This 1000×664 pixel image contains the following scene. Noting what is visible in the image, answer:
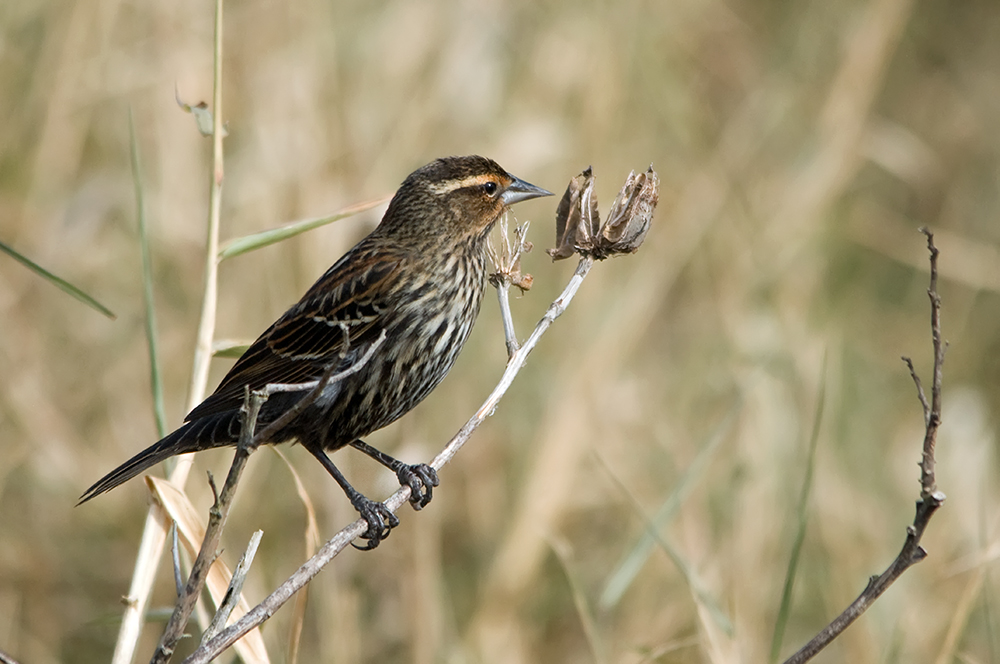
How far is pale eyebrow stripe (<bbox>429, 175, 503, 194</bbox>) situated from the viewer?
3.31 metres

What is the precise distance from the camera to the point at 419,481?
291 centimetres

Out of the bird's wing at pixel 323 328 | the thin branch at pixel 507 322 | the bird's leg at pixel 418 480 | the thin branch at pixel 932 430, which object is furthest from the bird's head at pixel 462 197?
the thin branch at pixel 932 430

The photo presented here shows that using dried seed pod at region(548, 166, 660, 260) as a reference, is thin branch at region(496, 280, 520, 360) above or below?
below

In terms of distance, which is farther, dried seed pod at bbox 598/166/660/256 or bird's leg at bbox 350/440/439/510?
bird's leg at bbox 350/440/439/510

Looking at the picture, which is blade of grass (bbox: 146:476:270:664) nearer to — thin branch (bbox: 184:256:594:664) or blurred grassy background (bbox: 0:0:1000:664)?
thin branch (bbox: 184:256:594:664)

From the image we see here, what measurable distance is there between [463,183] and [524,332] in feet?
4.25

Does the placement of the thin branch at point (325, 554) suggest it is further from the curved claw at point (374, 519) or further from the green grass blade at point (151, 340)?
the curved claw at point (374, 519)

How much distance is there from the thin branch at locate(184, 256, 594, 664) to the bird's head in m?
1.00

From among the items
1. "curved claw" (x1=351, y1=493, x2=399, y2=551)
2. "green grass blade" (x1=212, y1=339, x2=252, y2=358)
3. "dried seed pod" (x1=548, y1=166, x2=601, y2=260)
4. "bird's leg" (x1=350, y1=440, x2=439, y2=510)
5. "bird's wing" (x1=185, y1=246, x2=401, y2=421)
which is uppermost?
"dried seed pod" (x1=548, y1=166, x2=601, y2=260)

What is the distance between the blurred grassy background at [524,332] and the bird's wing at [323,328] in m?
0.52

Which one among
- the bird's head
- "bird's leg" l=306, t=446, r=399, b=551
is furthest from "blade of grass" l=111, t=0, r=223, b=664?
the bird's head

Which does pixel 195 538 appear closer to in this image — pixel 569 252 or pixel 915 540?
pixel 569 252

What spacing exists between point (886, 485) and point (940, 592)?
634 mm

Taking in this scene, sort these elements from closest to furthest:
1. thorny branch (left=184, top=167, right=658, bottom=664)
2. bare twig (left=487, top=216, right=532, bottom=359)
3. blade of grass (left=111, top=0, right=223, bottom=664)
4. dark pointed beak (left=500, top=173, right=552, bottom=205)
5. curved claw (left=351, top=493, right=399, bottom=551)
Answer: thorny branch (left=184, top=167, right=658, bottom=664), blade of grass (left=111, top=0, right=223, bottom=664), bare twig (left=487, top=216, right=532, bottom=359), curved claw (left=351, top=493, right=399, bottom=551), dark pointed beak (left=500, top=173, right=552, bottom=205)
